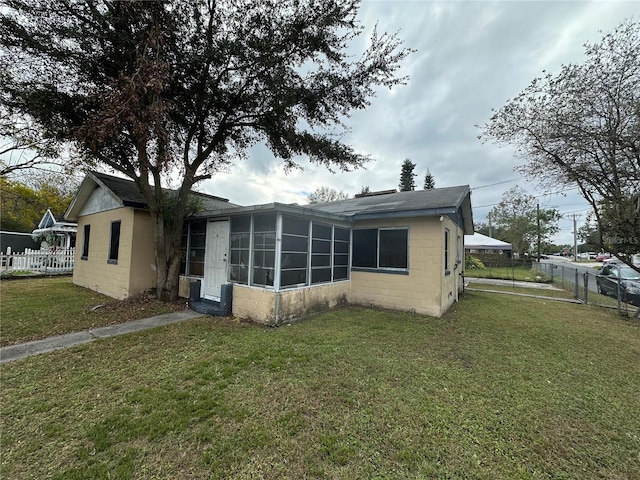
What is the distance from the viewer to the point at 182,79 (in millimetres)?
6430

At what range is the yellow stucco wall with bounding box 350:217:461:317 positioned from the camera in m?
6.72

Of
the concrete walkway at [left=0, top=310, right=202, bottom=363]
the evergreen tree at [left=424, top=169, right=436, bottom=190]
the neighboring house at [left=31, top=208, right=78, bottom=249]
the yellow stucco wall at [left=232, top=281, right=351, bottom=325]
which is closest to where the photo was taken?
the concrete walkway at [left=0, top=310, right=202, bottom=363]

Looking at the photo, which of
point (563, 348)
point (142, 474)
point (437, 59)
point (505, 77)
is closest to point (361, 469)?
point (142, 474)

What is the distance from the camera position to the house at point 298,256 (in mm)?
5977

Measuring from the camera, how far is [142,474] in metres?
1.94

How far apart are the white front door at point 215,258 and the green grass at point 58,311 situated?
0.89 metres

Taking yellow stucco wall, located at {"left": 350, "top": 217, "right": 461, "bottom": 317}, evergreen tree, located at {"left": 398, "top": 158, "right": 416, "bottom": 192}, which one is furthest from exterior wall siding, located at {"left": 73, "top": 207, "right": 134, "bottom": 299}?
evergreen tree, located at {"left": 398, "top": 158, "right": 416, "bottom": 192}

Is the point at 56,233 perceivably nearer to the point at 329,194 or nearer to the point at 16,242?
the point at 16,242

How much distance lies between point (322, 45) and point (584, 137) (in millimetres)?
7626

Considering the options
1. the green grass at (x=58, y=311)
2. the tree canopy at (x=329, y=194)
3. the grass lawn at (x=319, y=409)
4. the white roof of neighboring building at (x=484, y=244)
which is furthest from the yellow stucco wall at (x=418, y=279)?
the tree canopy at (x=329, y=194)

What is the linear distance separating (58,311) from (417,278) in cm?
891

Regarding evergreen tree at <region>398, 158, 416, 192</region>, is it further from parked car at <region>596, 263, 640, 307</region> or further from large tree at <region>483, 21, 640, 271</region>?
large tree at <region>483, 21, 640, 271</region>

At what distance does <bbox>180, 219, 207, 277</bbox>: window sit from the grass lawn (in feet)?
9.36

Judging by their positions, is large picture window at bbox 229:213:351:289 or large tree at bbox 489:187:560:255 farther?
large tree at bbox 489:187:560:255
